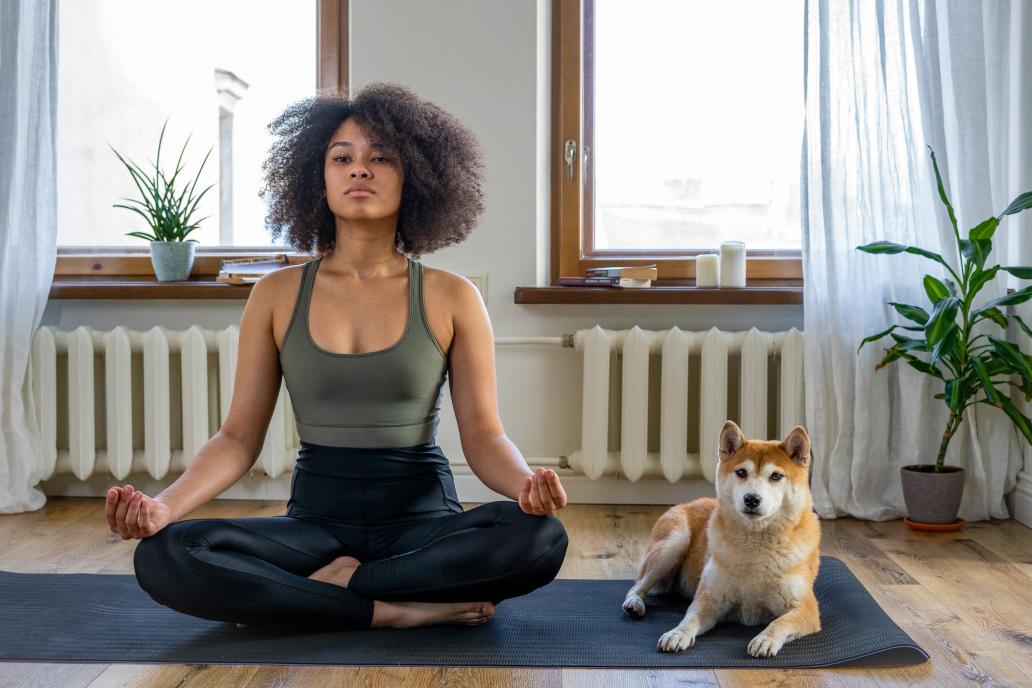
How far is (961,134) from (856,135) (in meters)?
0.29

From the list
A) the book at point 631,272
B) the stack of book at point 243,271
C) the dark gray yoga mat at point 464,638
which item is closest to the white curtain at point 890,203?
the book at point 631,272

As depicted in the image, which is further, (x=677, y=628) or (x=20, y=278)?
(x=20, y=278)

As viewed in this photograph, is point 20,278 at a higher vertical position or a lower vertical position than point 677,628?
higher

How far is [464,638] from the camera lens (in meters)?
1.92

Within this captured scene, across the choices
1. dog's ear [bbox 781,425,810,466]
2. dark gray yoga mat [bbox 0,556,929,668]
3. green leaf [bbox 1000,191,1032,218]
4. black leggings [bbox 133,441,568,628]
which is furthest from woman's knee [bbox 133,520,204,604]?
green leaf [bbox 1000,191,1032,218]

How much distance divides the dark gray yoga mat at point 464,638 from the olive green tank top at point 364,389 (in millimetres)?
363

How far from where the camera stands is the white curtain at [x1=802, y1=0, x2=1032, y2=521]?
299 cm

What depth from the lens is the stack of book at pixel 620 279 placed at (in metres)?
3.17

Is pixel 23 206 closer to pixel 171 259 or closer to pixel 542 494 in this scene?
pixel 171 259

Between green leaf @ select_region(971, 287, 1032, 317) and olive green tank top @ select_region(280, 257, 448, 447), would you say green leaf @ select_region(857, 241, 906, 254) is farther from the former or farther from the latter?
olive green tank top @ select_region(280, 257, 448, 447)

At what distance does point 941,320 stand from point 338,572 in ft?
5.60

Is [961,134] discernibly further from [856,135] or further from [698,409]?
[698,409]

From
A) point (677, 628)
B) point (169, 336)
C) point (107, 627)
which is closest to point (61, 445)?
point (169, 336)

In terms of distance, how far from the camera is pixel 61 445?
3371 millimetres
